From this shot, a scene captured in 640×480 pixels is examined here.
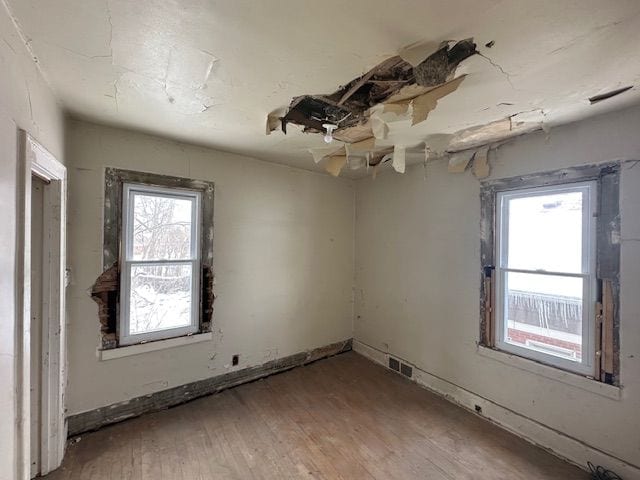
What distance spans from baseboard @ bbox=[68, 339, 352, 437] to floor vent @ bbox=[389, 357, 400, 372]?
2.72 feet

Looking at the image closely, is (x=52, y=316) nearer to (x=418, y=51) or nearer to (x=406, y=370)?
(x=418, y=51)

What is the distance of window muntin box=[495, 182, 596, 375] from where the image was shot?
1.93 meters

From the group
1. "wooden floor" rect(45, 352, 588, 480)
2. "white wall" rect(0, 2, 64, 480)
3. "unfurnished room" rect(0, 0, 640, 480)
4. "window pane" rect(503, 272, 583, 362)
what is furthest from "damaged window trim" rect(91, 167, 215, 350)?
"window pane" rect(503, 272, 583, 362)

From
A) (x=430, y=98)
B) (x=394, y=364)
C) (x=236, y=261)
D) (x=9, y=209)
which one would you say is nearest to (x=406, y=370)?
(x=394, y=364)

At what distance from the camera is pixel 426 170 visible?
2951 mm

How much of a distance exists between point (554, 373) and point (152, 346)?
10.4 ft

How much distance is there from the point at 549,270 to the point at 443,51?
72.7 inches

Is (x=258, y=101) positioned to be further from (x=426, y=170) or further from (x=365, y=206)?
(x=365, y=206)

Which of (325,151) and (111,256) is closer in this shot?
Result: (111,256)

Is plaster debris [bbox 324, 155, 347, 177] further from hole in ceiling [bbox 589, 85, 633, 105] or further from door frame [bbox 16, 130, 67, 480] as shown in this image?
door frame [bbox 16, 130, 67, 480]

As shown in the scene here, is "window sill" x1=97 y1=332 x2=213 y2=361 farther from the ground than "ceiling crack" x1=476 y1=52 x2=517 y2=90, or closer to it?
closer to it

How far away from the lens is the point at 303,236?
3.39 metres

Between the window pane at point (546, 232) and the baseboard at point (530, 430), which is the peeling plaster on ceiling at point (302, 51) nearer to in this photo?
the window pane at point (546, 232)

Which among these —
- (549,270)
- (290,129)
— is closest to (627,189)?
(549,270)
